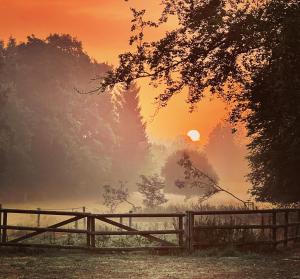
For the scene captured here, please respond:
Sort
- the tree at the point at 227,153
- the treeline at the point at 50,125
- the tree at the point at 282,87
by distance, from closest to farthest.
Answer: the tree at the point at 282,87, the treeline at the point at 50,125, the tree at the point at 227,153

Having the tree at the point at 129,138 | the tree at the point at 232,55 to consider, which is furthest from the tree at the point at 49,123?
the tree at the point at 232,55

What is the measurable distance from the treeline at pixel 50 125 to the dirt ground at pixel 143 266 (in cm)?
4534

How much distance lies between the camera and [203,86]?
17297mm

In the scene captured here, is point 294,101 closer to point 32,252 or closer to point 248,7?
point 248,7

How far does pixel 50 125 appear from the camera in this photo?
6694 cm

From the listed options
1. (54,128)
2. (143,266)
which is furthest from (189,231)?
(54,128)

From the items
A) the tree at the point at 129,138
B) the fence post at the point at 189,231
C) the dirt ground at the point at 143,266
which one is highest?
the tree at the point at 129,138

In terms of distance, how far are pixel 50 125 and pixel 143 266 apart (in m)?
54.3

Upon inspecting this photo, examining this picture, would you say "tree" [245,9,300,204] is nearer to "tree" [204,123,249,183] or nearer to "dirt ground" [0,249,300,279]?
"dirt ground" [0,249,300,279]

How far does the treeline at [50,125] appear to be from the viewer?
2491 inches

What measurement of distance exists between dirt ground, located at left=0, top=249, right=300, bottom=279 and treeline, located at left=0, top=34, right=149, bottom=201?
149ft

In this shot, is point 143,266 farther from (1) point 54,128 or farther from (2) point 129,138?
(2) point 129,138

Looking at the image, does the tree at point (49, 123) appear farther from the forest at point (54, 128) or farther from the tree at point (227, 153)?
the tree at point (227, 153)

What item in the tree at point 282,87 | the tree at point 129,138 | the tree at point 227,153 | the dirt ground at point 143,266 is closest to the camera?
the dirt ground at point 143,266
